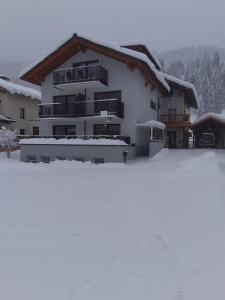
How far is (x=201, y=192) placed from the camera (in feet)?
31.4

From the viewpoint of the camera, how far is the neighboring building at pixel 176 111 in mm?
29891

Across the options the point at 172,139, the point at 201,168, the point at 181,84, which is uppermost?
the point at 181,84

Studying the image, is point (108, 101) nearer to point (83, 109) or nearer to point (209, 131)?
point (83, 109)

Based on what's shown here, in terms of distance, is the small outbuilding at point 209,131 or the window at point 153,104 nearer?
the window at point 153,104

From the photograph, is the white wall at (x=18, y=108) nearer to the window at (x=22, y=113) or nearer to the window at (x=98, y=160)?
the window at (x=22, y=113)

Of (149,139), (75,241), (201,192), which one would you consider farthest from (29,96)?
(75,241)

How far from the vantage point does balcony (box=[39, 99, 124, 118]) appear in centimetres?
2209

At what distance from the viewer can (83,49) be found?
78.8 feet

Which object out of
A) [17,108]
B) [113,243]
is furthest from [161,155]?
[17,108]

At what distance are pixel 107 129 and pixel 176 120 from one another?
953cm

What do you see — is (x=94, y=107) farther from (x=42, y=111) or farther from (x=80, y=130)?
(x=42, y=111)

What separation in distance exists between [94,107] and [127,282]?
2035cm

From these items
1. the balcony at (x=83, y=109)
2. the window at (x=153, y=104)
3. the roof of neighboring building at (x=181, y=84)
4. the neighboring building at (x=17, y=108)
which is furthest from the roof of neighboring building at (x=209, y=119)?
the neighboring building at (x=17, y=108)

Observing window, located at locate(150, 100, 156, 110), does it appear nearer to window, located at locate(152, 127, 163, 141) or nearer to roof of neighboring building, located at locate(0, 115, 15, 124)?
window, located at locate(152, 127, 163, 141)
